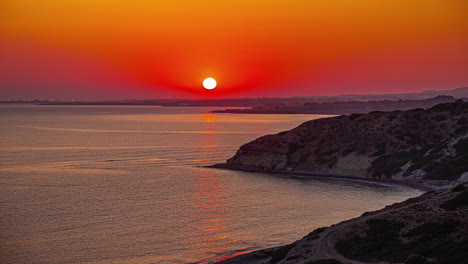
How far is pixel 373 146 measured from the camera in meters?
102

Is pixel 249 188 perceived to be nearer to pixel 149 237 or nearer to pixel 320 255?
pixel 149 237

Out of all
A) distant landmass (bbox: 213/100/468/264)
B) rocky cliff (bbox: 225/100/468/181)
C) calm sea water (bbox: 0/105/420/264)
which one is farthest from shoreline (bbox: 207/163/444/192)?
calm sea water (bbox: 0/105/420/264)

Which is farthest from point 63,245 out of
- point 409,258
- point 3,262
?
point 409,258

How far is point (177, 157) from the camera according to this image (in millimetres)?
122062

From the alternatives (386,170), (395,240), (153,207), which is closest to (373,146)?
(386,170)

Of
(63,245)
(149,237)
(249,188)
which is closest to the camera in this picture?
(63,245)

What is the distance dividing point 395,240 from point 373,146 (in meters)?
64.3

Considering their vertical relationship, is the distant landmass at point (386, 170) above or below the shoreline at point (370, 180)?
above

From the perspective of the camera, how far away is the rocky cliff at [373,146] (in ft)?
305

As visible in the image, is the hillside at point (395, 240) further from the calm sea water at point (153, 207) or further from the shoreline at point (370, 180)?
the shoreline at point (370, 180)

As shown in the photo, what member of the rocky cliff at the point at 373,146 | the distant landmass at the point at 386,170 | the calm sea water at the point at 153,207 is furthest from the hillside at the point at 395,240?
the rocky cliff at the point at 373,146

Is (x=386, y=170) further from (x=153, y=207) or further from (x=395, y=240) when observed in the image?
(x=395, y=240)

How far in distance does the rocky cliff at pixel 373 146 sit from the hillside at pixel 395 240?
4539 cm

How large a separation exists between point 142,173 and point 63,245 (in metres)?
49.1
